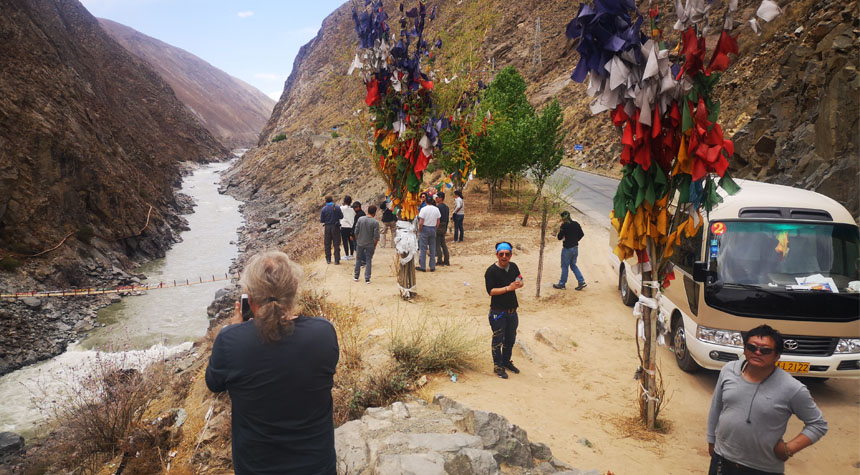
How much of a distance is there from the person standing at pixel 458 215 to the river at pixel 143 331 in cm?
831

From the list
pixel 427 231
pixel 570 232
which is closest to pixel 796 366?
pixel 570 232

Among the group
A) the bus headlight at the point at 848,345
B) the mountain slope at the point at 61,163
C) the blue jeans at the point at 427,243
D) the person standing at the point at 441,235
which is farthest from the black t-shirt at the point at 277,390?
the mountain slope at the point at 61,163

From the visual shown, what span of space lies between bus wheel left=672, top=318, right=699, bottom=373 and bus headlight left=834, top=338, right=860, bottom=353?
159 cm

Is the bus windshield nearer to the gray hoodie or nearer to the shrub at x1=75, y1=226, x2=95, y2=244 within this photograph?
the gray hoodie

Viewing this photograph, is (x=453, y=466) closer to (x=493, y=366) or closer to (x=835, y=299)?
(x=493, y=366)

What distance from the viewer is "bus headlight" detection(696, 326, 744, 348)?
601 cm

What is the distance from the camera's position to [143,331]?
14.9 metres

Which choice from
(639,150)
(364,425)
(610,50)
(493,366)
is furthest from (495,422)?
(610,50)

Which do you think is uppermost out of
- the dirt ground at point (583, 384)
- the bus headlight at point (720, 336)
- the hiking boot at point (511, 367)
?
the bus headlight at point (720, 336)

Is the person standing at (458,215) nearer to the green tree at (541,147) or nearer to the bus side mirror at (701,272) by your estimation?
the green tree at (541,147)

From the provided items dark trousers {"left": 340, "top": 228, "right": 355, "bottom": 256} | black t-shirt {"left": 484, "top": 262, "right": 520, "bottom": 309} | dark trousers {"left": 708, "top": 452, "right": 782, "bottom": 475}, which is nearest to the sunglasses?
dark trousers {"left": 708, "top": 452, "right": 782, "bottom": 475}

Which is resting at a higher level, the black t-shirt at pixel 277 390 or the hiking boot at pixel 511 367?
the black t-shirt at pixel 277 390

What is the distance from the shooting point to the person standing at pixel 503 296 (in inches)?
245

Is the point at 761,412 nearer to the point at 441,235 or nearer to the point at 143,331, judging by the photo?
the point at 441,235
